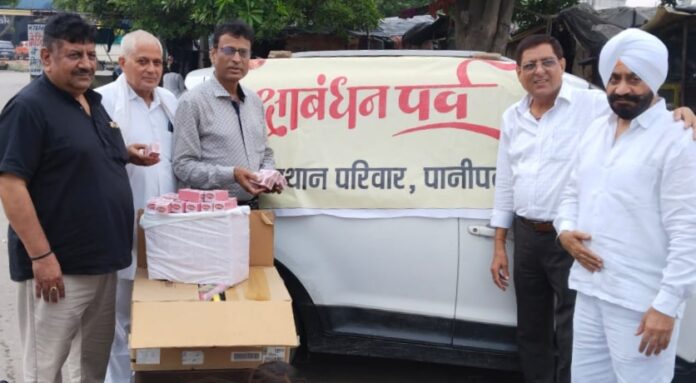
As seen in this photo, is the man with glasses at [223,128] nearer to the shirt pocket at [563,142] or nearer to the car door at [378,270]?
the car door at [378,270]

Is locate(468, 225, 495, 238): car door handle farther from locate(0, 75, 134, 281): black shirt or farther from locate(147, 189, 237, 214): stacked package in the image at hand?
locate(0, 75, 134, 281): black shirt

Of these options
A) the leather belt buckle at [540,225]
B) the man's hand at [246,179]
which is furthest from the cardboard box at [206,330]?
Answer: the leather belt buckle at [540,225]

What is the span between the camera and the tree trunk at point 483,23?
8.92m

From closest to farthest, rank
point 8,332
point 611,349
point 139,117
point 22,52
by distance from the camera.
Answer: point 611,349, point 139,117, point 8,332, point 22,52

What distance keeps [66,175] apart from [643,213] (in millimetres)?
2240

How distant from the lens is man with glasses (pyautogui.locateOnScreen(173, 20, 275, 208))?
153 inches

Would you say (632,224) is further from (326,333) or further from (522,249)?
(326,333)

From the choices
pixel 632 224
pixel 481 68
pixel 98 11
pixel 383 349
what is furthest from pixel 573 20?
pixel 98 11

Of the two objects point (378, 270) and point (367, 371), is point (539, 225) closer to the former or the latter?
point (378, 270)

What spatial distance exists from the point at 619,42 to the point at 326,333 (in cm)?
224

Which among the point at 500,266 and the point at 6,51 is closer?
the point at 500,266

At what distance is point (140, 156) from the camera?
12.0ft

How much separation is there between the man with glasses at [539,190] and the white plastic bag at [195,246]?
1.35 m

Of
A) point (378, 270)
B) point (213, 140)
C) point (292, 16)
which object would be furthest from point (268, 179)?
point (292, 16)
